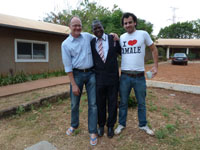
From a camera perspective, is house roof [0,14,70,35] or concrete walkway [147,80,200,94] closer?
concrete walkway [147,80,200,94]

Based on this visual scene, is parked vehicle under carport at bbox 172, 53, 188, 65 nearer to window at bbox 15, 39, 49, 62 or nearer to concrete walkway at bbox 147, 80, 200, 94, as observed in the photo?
concrete walkway at bbox 147, 80, 200, 94

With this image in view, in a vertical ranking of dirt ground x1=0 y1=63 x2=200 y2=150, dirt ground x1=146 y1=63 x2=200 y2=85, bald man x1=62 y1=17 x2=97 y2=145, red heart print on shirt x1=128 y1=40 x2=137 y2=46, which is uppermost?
red heart print on shirt x1=128 y1=40 x2=137 y2=46

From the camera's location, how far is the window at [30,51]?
333 inches

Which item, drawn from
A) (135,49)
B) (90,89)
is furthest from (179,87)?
(90,89)

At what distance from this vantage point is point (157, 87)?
587 cm

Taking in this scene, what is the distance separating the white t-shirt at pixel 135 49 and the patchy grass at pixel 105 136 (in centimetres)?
117

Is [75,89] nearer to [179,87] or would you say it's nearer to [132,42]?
[132,42]

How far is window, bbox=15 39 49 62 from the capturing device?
27.8 feet

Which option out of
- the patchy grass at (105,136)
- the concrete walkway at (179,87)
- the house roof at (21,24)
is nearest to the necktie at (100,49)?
the patchy grass at (105,136)

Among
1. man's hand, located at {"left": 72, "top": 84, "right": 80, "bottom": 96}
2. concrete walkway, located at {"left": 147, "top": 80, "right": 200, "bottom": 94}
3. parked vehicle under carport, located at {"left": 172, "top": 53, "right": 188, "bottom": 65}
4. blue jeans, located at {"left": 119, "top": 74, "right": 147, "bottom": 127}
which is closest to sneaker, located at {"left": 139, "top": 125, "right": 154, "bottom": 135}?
blue jeans, located at {"left": 119, "top": 74, "right": 147, "bottom": 127}

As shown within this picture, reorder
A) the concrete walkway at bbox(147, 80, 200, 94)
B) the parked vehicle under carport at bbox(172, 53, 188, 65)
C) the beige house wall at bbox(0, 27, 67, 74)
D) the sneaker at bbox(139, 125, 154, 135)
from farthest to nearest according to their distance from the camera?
1. the parked vehicle under carport at bbox(172, 53, 188, 65)
2. the beige house wall at bbox(0, 27, 67, 74)
3. the concrete walkway at bbox(147, 80, 200, 94)
4. the sneaker at bbox(139, 125, 154, 135)

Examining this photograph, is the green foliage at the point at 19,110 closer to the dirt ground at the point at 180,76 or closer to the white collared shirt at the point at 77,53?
the white collared shirt at the point at 77,53

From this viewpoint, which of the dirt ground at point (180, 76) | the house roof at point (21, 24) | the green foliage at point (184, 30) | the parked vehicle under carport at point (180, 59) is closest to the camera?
the dirt ground at point (180, 76)

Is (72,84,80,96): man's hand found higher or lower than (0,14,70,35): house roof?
lower
